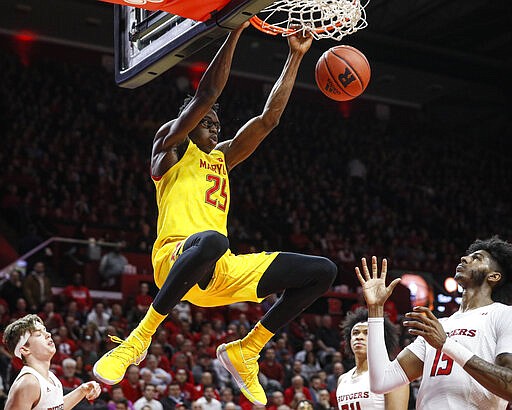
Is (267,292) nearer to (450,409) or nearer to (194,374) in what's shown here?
(450,409)

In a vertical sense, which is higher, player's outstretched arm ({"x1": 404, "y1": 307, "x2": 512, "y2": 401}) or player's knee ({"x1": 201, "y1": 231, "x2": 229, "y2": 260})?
player's knee ({"x1": 201, "y1": 231, "x2": 229, "y2": 260})

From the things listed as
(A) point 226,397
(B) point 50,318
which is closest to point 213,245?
(A) point 226,397

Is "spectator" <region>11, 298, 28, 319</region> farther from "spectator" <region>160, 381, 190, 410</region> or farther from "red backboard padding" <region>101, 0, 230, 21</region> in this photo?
"red backboard padding" <region>101, 0, 230, 21</region>

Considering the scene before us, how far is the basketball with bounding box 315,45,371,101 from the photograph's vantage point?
4.61 metres

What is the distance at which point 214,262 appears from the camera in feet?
13.4

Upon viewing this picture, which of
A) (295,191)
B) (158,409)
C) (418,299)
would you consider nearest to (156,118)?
(295,191)

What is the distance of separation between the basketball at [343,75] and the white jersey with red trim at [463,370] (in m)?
1.41

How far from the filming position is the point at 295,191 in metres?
18.3

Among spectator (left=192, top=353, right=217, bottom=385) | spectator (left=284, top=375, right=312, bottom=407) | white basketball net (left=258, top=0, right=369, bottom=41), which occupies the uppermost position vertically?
white basketball net (left=258, top=0, right=369, bottom=41)

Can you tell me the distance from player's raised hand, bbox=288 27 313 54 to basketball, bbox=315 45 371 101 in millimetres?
156

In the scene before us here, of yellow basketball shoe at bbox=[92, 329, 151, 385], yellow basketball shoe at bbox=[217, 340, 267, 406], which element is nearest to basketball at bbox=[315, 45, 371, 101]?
yellow basketball shoe at bbox=[217, 340, 267, 406]

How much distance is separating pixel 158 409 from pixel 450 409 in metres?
5.54

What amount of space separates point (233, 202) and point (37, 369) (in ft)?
39.9

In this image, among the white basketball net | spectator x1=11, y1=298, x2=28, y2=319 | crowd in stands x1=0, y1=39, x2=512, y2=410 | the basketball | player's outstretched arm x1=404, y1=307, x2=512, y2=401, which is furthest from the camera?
spectator x1=11, y1=298, x2=28, y2=319
